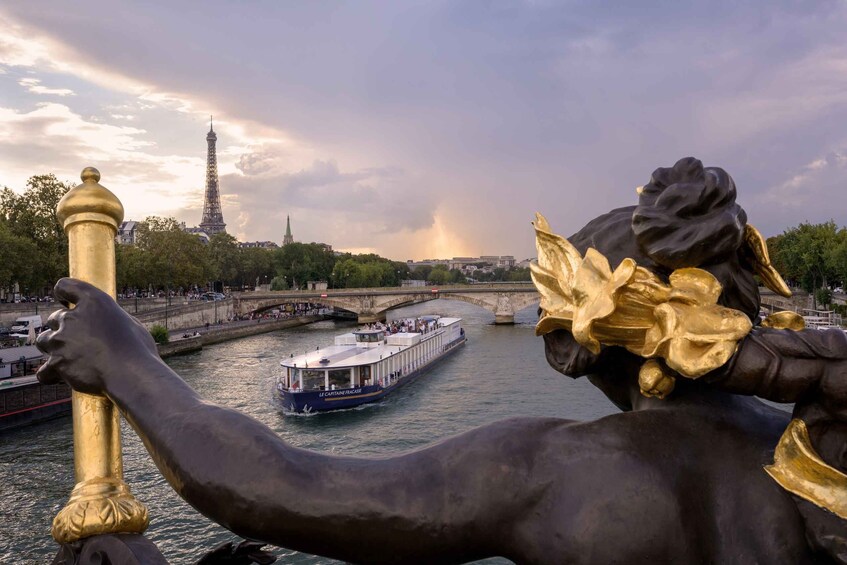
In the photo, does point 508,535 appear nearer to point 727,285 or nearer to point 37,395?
point 727,285

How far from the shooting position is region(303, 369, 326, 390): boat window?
55.7 feet

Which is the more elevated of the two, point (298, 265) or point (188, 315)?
point (298, 265)

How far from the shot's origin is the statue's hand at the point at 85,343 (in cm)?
124

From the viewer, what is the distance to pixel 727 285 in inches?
41.6

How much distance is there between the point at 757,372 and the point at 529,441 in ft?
1.18

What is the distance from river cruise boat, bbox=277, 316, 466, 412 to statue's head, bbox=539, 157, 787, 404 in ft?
49.9

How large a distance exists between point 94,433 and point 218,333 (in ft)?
103

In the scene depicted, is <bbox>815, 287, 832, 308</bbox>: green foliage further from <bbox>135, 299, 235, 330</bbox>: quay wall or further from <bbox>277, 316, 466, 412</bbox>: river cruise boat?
<bbox>135, 299, 235, 330</bbox>: quay wall

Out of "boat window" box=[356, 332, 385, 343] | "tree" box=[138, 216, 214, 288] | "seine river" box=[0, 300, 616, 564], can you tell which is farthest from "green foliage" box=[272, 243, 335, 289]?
"boat window" box=[356, 332, 385, 343]

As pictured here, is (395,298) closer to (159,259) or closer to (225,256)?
(159,259)

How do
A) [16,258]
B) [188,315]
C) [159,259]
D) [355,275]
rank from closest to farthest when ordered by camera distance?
[16,258], [188,315], [159,259], [355,275]

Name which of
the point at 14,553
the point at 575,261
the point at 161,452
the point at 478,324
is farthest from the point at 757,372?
the point at 478,324

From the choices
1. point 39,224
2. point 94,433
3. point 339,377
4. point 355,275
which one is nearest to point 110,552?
point 94,433

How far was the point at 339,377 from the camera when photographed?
17500mm
